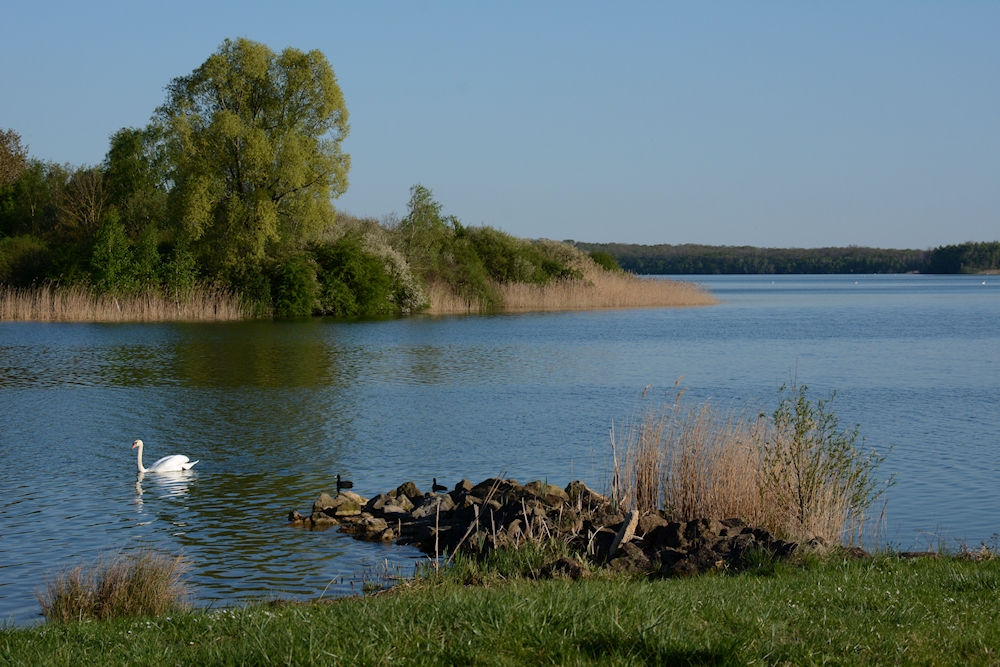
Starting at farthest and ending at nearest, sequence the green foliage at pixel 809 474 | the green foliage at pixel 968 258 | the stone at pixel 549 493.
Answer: the green foliage at pixel 968 258
the stone at pixel 549 493
the green foliage at pixel 809 474

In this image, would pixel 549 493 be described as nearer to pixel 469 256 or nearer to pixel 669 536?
pixel 669 536

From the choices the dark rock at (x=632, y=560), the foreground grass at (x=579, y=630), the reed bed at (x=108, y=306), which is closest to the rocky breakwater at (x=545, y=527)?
the dark rock at (x=632, y=560)

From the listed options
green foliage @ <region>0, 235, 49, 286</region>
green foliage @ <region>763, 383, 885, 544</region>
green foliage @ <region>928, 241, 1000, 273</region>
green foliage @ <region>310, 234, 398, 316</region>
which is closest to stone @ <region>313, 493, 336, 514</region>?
green foliage @ <region>763, 383, 885, 544</region>

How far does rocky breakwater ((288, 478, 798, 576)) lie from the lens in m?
9.55

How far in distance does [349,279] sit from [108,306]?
1324cm

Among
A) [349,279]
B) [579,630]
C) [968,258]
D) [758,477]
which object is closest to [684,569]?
[758,477]

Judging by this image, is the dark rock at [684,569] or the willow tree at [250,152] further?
the willow tree at [250,152]

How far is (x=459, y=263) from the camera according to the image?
65.5 metres

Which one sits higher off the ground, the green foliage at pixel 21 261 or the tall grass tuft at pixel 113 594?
the green foliage at pixel 21 261

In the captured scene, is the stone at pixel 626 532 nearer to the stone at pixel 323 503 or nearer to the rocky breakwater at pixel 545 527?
the rocky breakwater at pixel 545 527

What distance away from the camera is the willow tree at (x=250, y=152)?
51.8 metres

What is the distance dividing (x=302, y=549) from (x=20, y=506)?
4.17m

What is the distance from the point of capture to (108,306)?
1929 inches

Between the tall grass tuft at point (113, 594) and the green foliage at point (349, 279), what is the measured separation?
4832 cm
